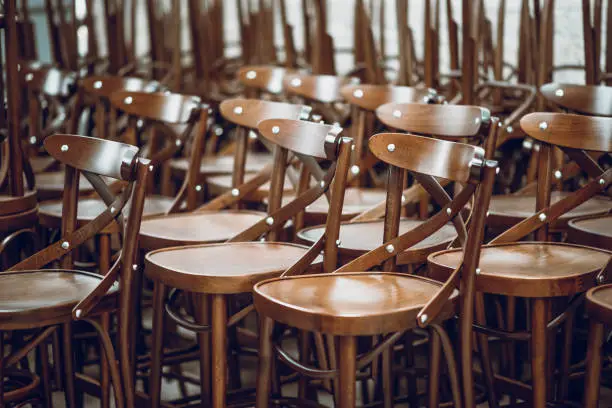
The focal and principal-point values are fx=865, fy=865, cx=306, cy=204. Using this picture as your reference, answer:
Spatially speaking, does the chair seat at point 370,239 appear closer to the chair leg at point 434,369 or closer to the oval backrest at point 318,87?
the chair leg at point 434,369

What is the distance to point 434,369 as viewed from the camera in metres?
2.17

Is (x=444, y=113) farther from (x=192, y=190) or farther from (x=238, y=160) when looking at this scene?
(x=192, y=190)

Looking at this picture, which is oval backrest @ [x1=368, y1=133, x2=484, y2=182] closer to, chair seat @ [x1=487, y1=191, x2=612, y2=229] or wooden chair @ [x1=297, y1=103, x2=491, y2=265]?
wooden chair @ [x1=297, y1=103, x2=491, y2=265]

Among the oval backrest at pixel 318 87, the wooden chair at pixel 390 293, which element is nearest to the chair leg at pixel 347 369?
the wooden chair at pixel 390 293

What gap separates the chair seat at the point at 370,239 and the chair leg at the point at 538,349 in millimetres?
417

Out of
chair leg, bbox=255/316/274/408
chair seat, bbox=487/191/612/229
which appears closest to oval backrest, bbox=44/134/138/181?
chair leg, bbox=255/316/274/408

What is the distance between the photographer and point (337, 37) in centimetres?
514

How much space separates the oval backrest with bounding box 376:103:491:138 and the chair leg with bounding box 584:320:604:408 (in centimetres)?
69

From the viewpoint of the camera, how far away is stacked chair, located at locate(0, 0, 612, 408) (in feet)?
6.37

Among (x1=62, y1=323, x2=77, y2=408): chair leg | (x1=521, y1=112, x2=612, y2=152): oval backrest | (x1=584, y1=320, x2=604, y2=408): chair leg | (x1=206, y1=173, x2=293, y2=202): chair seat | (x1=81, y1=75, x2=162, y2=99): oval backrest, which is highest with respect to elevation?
(x1=81, y1=75, x2=162, y2=99): oval backrest

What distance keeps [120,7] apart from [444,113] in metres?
3.44

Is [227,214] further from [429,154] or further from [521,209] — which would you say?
[429,154]

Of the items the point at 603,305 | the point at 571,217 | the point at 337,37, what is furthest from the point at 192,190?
the point at 337,37

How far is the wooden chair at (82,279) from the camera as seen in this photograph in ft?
6.54
